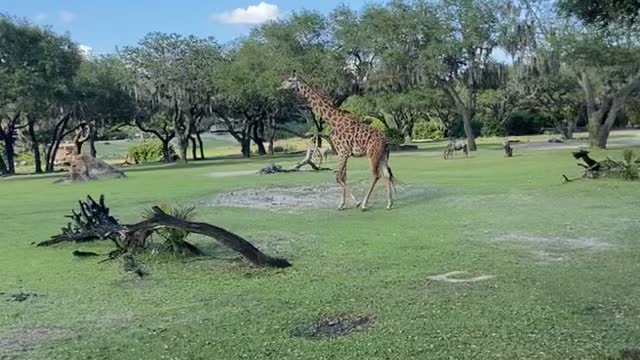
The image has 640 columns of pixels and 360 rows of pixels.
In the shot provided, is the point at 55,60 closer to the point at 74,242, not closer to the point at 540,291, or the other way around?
the point at 74,242

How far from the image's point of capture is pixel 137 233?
8.02m

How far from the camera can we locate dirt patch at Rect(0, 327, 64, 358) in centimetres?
502

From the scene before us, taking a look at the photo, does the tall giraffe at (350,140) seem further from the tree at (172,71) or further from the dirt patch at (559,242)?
the tree at (172,71)

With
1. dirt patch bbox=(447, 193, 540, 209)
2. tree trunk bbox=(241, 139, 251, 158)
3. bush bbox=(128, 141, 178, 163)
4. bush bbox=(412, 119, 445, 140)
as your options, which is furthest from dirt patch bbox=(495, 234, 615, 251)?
bush bbox=(412, 119, 445, 140)

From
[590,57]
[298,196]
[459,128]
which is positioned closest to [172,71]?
[590,57]

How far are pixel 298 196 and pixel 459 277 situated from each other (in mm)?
8754

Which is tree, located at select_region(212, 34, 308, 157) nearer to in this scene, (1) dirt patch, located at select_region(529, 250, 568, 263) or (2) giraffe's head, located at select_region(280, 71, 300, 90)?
(2) giraffe's head, located at select_region(280, 71, 300, 90)

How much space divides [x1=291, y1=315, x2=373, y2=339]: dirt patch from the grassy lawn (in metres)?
0.10

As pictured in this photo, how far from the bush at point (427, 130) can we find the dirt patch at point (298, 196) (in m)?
48.7

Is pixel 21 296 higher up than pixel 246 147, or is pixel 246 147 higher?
pixel 246 147

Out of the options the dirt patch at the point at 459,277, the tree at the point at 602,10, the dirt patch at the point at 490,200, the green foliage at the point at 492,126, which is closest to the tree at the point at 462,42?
the dirt patch at the point at 490,200

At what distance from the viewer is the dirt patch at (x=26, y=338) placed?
5.02 meters

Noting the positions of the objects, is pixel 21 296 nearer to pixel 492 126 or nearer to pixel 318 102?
pixel 318 102

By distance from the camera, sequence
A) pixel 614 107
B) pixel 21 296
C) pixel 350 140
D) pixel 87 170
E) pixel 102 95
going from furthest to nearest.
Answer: pixel 102 95
pixel 614 107
pixel 87 170
pixel 350 140
pixel 21 296
